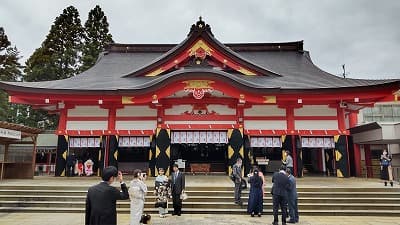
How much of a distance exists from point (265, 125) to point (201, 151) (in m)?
4.87

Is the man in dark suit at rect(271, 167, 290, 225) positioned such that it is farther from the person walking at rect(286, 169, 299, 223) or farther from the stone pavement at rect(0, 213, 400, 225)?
the stone pavement at rect(0, 213, 400, 225)

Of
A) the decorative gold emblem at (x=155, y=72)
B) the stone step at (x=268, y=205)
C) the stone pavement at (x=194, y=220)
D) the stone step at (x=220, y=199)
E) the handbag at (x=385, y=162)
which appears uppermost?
the decorative gold emblem at (x=155, y=72)

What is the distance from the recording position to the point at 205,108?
16266 mm

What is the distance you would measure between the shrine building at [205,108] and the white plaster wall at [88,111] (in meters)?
0.06

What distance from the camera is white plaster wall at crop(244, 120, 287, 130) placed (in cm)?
1619

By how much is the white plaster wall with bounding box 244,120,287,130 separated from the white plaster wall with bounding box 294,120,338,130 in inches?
29.4

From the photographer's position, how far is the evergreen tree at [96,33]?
35281mm

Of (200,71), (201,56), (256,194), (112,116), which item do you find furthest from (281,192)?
(112,116)

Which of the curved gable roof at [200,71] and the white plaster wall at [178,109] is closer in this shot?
the curved gable roof at [200,71]

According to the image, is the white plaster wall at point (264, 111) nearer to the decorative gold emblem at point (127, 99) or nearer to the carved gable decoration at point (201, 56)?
the carved gable decoration at point (201, 56)

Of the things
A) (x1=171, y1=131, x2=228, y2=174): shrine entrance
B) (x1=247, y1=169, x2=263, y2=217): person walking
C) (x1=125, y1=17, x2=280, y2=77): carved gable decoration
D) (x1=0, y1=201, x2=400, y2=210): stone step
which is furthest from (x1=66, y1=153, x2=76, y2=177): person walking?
(x1=247, y1=169, x2=263, y2=217): person walking

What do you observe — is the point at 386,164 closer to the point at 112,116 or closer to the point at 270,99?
the point at 270,99

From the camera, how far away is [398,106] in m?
38.5

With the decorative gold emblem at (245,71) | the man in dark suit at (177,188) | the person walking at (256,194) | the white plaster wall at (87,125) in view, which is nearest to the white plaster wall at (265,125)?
the decorative gold emblem at (245,71)
